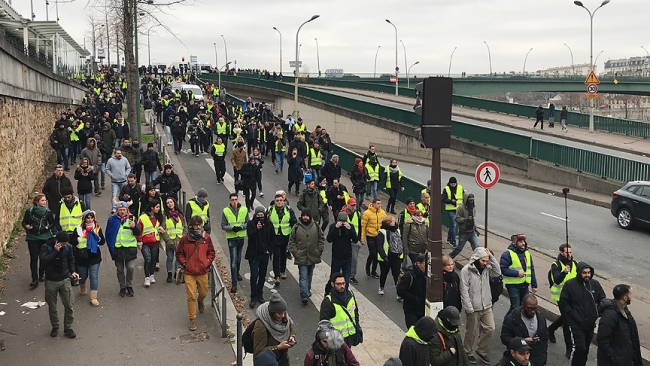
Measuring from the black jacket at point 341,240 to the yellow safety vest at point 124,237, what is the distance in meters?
3.43

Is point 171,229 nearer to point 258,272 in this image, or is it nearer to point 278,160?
point 258,272

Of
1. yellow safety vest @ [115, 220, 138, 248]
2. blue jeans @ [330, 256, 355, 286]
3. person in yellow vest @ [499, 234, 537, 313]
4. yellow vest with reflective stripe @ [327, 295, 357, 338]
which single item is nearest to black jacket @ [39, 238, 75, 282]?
yellow safety vest @ [115, 220, 138, 248]

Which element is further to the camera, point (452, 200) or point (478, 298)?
point (452, 200)

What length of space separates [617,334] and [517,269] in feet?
8.00

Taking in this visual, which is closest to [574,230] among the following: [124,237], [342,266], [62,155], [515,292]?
[515,292]

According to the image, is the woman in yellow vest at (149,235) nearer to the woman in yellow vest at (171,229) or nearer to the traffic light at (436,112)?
the woman in yellow vest at (171,229)

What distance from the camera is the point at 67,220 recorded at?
12.1 m

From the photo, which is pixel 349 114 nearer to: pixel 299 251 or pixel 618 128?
pixel 618 128

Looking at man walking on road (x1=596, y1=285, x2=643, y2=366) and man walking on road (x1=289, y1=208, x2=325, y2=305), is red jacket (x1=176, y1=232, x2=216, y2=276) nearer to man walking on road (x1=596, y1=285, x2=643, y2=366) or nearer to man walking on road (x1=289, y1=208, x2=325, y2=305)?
man walking on road (x1=289, y1=208, x2=325, y2=305)

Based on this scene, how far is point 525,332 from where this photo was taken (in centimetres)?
821

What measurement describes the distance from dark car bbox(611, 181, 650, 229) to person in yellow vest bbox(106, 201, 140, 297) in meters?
13.7

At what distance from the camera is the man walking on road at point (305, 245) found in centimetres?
1131

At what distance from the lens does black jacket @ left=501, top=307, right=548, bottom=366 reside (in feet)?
26.9

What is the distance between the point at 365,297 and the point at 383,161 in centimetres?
2206
